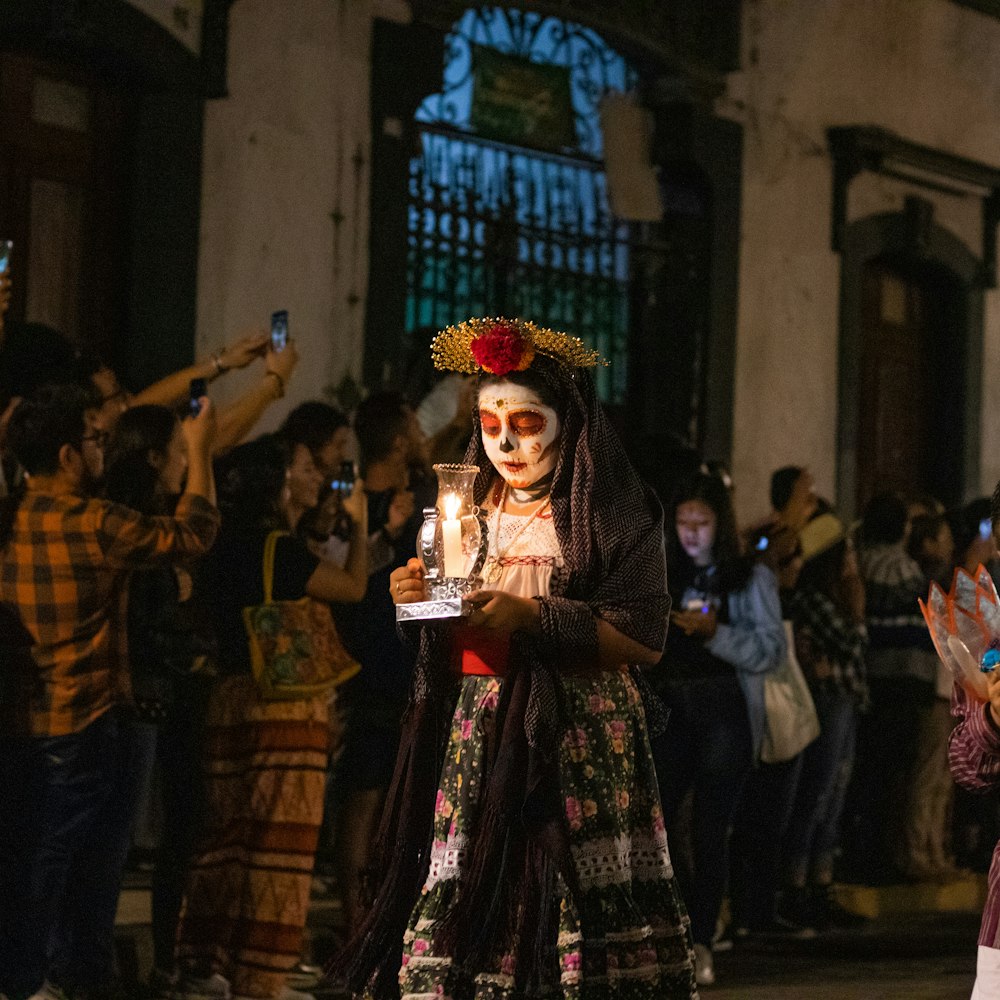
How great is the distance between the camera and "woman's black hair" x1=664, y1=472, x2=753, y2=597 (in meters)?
8.87

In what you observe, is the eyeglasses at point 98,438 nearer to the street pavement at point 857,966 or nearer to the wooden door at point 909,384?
the street pavement at point 857,966

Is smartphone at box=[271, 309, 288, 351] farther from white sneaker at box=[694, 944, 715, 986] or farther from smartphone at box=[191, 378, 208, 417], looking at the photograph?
white sneaker at box=[694, 944, 715, 986]

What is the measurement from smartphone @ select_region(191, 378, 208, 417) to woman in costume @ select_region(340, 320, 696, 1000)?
5.73 feet

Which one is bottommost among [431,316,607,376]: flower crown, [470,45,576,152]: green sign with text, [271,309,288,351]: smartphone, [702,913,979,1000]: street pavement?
[702,913,979,1000]: street pavement

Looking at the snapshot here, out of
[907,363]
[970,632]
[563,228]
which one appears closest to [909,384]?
[907,363]

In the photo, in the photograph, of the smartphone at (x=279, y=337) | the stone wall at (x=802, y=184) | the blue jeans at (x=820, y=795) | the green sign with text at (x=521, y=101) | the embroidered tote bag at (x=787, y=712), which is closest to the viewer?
the smartphone at (x=279, y=337)

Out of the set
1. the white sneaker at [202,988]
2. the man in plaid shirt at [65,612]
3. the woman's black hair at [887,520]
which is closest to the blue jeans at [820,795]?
the woman's black hair at [887,520]

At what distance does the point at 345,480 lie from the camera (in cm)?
796

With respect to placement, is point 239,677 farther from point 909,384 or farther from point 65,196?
point 909,384

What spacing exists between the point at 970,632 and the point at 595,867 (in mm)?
1404

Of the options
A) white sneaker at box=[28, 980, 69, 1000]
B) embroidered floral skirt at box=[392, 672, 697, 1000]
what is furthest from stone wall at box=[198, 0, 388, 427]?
embroidered floral skirt at box=[392, 672, 697, 1000]

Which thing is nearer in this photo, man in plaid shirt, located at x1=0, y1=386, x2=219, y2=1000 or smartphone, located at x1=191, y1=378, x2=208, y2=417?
man in plaid shirt, located at x1=0, y1=386, x2=219, y2=1000

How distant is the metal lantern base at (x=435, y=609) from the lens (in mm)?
5398

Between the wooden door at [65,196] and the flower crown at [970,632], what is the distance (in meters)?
6.22
